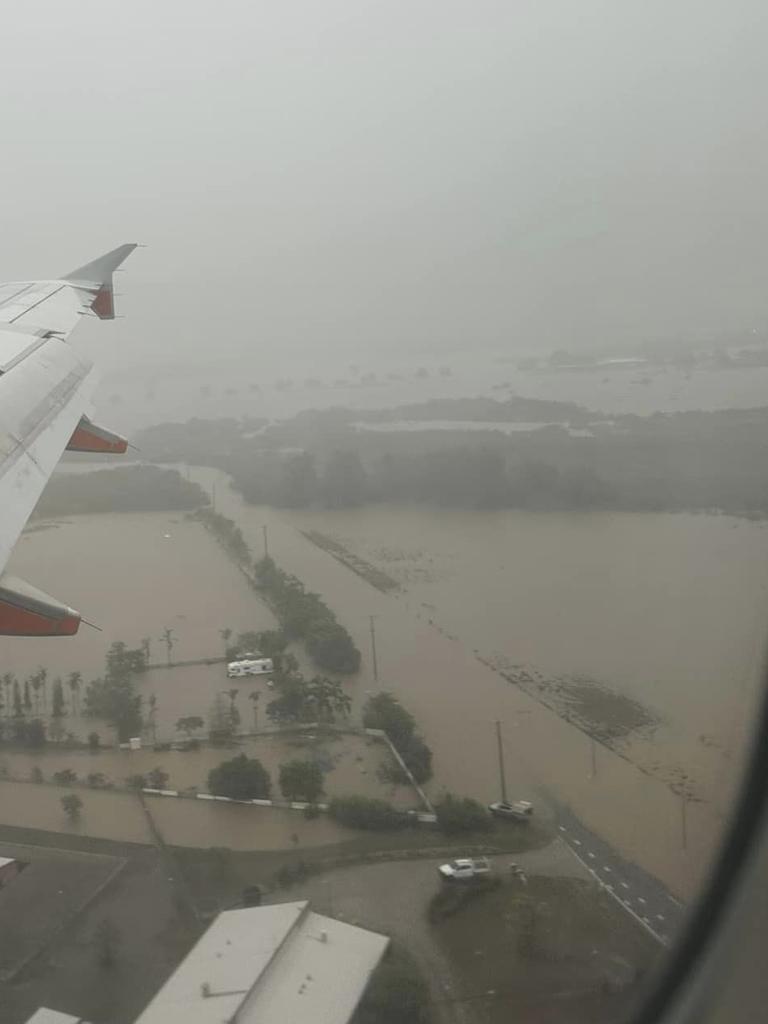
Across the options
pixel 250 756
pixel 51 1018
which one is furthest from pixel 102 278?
pixel 51 1018

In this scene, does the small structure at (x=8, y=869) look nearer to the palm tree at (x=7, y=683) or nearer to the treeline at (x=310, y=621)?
the palm tree at (x=7, y=683)

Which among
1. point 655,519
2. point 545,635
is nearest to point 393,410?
point 655,519

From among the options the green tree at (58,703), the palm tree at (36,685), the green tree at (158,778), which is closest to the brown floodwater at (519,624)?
the palm tree at (36,685)

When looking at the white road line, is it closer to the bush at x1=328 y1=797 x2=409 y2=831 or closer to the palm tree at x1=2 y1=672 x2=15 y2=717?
the bush at x1=328 y1=797 x2=409 y2=831

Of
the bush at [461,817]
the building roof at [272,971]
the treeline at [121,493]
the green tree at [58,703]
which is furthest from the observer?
the treeline at [121,493]

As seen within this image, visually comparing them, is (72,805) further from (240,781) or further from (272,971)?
(272,971)

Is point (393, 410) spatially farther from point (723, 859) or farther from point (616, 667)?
point (723, 859)

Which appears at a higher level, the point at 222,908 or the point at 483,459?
the point at 483,459
